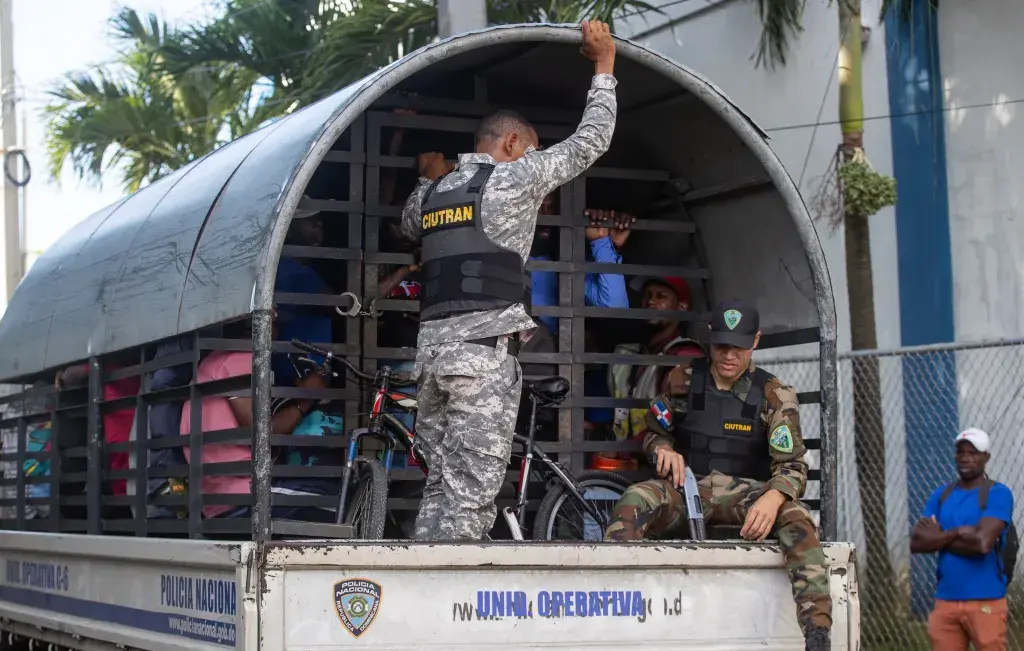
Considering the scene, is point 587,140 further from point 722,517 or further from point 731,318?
point 722,517

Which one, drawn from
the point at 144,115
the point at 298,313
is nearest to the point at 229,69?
the point at 144,115

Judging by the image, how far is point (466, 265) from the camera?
566 centimetres

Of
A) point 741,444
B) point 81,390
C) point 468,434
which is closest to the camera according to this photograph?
point 468,434

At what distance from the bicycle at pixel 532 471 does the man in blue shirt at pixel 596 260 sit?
55 cm

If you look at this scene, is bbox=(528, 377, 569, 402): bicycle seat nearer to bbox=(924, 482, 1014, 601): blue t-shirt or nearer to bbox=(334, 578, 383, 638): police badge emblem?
bbox=(334, 578, 383, 638): police badge emblem

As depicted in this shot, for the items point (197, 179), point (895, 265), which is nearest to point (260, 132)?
point (197, 179)

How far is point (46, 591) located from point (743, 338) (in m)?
3.43

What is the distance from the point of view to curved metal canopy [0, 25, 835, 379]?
18.1 feet

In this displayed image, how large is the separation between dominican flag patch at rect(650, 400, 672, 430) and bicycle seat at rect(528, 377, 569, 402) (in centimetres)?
41

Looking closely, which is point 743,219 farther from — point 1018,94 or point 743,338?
point 1018,94

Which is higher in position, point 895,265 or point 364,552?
point 895,265

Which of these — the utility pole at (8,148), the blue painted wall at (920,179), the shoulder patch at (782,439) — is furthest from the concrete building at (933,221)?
the utility pole at (8,148)

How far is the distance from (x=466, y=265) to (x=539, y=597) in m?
1.32

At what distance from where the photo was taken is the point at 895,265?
12.0 metres
